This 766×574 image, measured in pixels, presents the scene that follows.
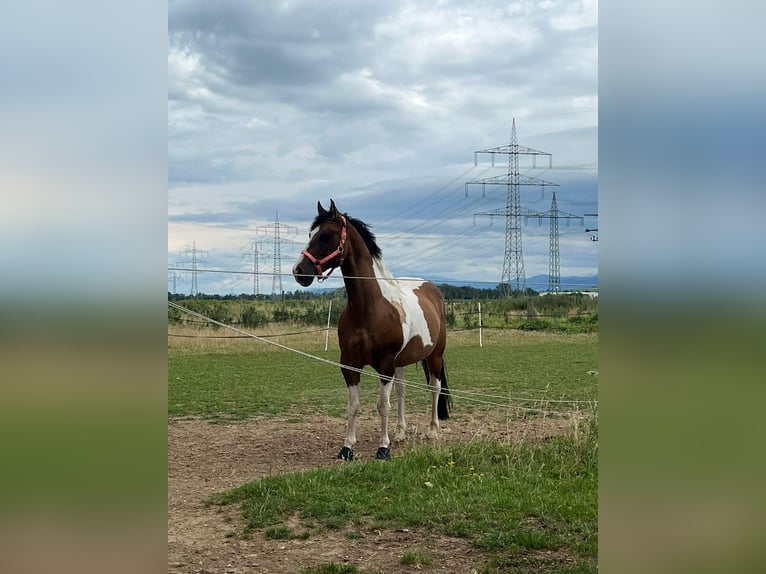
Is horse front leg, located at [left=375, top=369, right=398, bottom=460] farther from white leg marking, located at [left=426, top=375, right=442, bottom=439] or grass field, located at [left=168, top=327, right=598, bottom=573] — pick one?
white leg marking, located at [left=426, top=375, right=442, bottom=439]

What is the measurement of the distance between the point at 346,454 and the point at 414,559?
2.58m

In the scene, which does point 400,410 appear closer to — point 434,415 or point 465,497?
point 434,415

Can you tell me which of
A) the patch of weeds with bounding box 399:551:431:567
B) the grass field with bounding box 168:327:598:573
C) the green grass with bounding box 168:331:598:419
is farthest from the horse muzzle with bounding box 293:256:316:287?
the patch of weeds with bounding box 399:551:431:567

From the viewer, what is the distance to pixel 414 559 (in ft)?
12.0

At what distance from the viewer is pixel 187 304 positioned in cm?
2014

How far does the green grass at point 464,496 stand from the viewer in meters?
4.01

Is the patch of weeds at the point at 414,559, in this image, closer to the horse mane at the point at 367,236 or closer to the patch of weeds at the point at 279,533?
the patch of weeds at the point at 279,533

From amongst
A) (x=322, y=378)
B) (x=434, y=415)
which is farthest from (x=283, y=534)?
(x=322, y=378)
